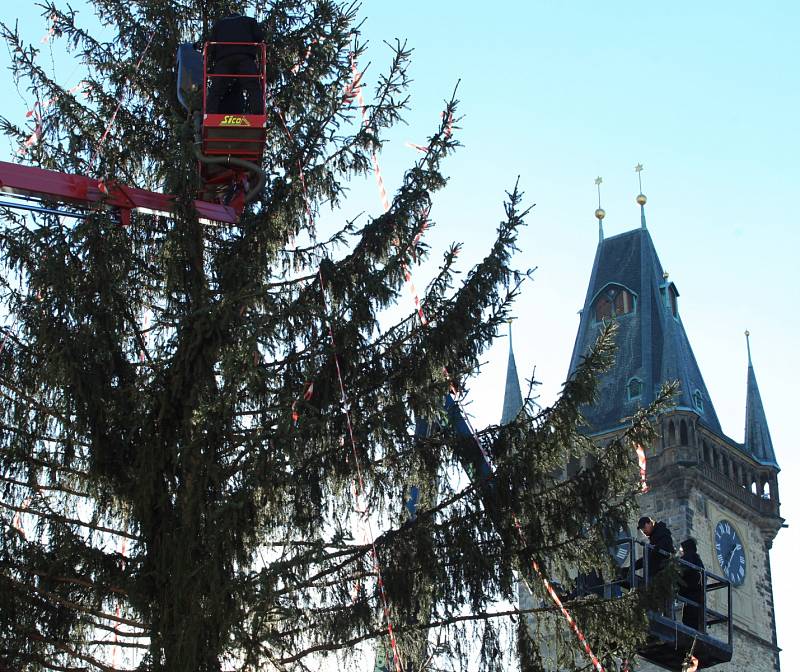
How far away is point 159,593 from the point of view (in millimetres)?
10328

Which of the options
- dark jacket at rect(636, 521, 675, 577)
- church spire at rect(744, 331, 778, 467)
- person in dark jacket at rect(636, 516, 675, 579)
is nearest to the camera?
person in dark jacket at rect(636, 516, 675, 579)

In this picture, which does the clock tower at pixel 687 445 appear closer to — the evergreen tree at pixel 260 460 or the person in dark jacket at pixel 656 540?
the person in dark jacket at pixel 656 540

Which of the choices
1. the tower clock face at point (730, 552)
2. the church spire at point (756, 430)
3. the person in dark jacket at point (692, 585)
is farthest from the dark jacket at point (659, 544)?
the church spire at point (756, 430)

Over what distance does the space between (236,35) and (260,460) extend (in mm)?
3733

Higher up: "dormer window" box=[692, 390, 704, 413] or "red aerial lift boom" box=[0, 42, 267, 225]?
"dormer window" box=[692, 390, 704, 413]

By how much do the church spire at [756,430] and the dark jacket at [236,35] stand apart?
4026cm

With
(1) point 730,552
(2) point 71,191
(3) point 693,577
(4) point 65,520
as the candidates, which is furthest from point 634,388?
(4) point 65,520

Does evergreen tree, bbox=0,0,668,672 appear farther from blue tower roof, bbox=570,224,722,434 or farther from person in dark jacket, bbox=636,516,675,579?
blue tower roof, bbox=570,224,722,434

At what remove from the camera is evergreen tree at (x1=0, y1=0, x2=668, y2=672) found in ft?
33.8

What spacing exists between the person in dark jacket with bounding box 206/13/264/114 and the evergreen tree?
722 mm

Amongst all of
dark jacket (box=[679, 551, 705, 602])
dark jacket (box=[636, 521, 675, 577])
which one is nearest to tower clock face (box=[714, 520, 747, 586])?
dark jacket (box=[679, 551, 705, 602])

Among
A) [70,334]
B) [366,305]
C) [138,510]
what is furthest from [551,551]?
[70,334]

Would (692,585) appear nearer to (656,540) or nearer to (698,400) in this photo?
(656,540)

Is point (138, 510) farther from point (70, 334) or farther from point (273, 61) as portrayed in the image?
point (273, 61)
